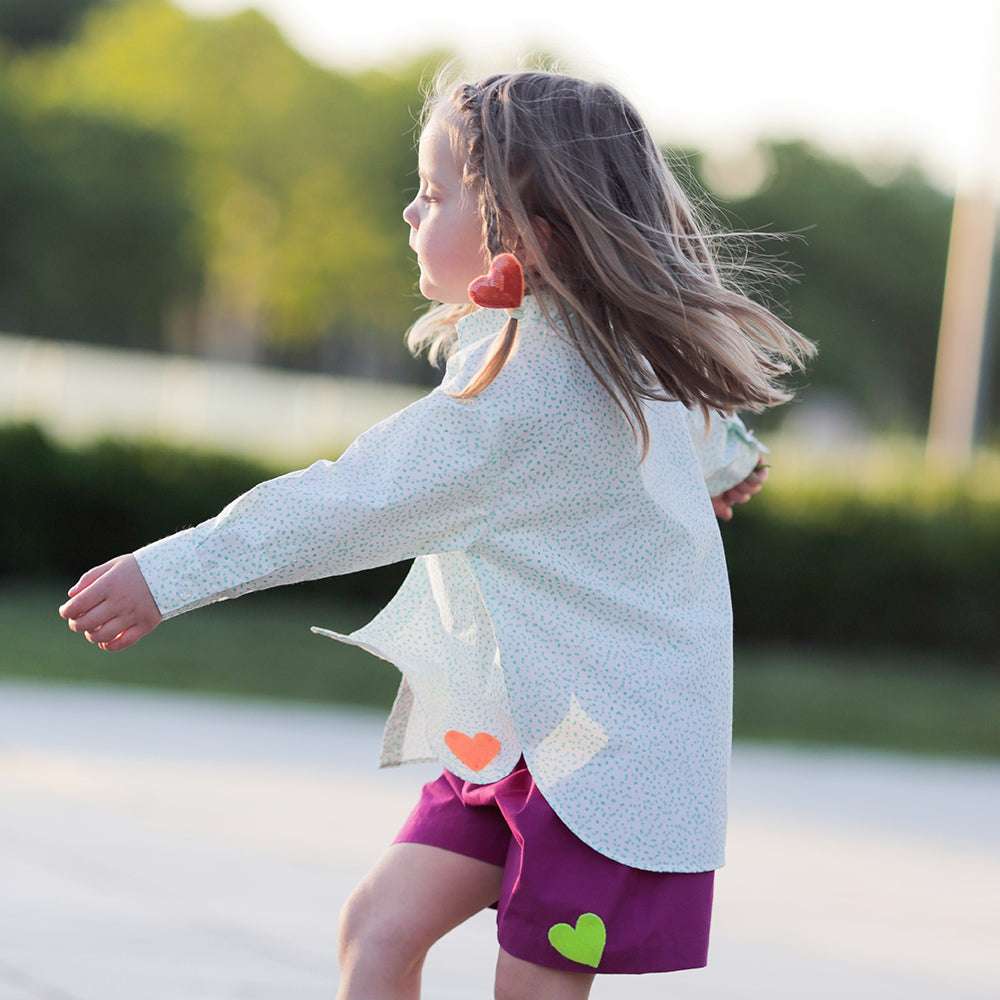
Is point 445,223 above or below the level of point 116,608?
above

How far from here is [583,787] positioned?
6.68 feet

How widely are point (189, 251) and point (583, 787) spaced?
39.6 m

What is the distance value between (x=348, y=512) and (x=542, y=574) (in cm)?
27

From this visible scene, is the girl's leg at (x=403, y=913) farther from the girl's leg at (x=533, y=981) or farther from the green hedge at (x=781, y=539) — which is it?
the green hedge at (x=781, y=539)

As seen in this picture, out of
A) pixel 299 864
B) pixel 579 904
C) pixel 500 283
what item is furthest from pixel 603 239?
pixel 299 864

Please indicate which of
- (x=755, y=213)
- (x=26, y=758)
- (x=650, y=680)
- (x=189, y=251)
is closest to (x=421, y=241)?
(x=650, y=680)

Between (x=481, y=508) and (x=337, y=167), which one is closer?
(x=481, y=508)

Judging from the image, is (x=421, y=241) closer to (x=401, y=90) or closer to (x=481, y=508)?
(x=481, y=508)

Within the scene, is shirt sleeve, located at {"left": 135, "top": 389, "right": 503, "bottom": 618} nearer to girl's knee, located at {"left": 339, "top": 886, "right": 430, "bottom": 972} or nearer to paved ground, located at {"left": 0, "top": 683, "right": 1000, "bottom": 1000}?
girl's knee, located at {"left": 339, "top": 886, "right": 430, "bottom": 972}

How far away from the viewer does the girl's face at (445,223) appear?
2.15 m

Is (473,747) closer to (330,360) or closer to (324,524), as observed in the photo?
(324,524)

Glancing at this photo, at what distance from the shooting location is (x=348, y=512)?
194 centimetres

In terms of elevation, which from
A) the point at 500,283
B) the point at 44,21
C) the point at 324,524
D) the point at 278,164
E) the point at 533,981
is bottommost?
the point at 533,981

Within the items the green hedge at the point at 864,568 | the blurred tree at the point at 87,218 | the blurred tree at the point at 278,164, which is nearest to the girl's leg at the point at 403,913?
the green hedge at the point at 864,568
